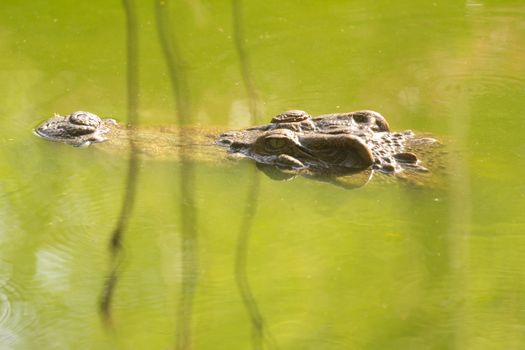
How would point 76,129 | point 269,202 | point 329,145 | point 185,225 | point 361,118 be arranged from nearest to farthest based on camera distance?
point 185,225, point 269,202, point 329,145, point 361,118, point 76,129

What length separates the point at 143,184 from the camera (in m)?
4.65

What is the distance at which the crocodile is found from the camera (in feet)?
15.4

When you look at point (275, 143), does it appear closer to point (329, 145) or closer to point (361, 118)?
point (329, 145)

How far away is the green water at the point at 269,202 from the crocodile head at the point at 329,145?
14 centimetres

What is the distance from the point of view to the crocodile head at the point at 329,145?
468cm

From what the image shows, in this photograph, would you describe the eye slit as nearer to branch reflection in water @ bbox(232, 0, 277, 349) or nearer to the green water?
the green water

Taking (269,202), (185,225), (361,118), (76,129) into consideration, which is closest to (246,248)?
(185,225)

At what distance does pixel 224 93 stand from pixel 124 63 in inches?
33.2

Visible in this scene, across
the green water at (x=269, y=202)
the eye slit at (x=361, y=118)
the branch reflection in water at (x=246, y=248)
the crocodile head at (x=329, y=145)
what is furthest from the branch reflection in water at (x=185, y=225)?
the eye slit at (x=361, y=118)

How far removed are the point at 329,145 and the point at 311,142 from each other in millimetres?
95

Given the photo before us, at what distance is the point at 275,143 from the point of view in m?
4.78

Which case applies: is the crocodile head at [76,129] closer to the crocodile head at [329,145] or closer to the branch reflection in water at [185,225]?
the branch reflection in water at [185,225]

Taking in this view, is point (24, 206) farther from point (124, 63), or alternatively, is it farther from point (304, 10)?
point (304, 10)

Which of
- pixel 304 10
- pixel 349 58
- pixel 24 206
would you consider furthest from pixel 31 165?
pixel 304 10
